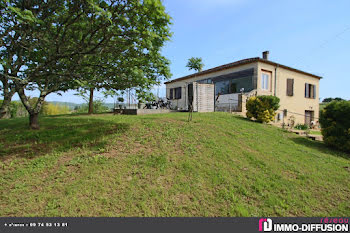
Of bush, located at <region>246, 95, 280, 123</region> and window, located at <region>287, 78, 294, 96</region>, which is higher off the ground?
window, located at <region>287, 78, 294, 96</region>

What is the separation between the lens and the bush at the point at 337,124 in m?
7.12

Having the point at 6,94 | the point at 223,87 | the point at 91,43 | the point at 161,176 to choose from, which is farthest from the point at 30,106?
the point at 223,87

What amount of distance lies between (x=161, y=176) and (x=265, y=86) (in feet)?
48.6

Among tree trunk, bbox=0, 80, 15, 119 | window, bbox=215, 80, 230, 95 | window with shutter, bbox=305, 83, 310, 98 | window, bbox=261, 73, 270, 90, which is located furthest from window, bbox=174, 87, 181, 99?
tree trunk, bbox=0, 80, 15, 119

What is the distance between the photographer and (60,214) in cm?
295

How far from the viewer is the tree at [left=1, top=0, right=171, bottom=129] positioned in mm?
4695

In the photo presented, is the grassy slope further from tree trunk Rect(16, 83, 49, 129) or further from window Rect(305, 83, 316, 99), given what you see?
window Rect(305, 83, 316, 99)

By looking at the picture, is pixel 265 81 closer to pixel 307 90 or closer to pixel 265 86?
pixel 265 86

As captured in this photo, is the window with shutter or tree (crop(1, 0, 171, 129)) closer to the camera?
tree (crop(1, 0, 171, 129))

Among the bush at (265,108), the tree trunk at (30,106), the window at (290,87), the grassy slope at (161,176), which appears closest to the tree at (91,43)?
the tree trunk at (30,106)

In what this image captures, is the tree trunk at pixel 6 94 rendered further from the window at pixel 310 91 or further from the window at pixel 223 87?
the window at pixel 310 91
